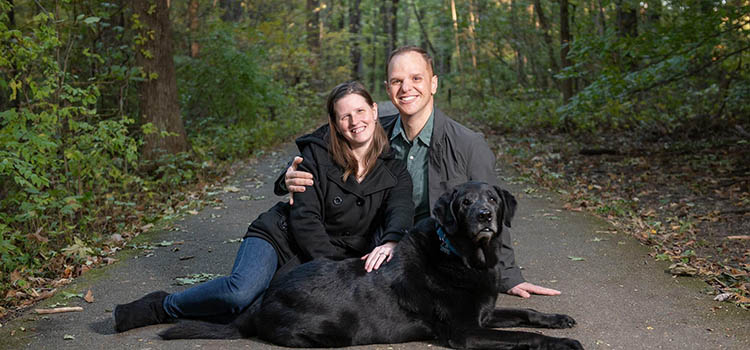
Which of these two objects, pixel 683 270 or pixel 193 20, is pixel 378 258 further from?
pixel 193 20

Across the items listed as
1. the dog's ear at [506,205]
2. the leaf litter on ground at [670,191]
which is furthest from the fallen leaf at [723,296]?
the dog's ear at [506,205]

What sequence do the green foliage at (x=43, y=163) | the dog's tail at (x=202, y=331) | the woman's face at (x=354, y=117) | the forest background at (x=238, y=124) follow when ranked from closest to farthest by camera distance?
the dog's tail at (x=202, y=331), the woman's face at (x=354, y=117), the green foliage at (x=43, y=163), the forest background at (x=238, y=124)

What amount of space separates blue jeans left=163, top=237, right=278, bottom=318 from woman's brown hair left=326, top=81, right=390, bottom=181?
0.77 m

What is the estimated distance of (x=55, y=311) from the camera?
4934mm

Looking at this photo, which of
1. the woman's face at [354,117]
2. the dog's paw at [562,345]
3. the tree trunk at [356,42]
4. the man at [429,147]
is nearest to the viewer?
the dog's paw at [562,345]

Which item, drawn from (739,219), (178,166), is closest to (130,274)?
(178,166)

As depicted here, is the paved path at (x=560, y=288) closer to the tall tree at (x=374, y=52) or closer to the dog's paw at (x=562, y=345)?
the dog's paw at (x=562, y=345)

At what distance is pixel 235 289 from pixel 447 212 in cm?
145

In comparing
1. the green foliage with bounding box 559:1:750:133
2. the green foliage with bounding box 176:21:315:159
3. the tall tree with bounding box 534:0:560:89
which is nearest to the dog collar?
the green foliage with bounding box 559:1:750:133

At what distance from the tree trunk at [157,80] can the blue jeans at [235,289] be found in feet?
25.1

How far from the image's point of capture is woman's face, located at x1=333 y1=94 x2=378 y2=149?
456 centimetres

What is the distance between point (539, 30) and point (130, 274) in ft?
61.8

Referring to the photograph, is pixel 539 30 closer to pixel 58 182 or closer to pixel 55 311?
pixel 58 182

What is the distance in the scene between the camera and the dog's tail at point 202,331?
4.07 metres
